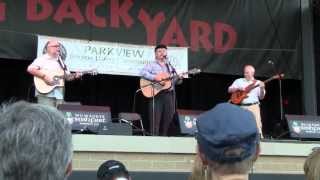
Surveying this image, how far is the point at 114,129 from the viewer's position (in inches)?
298

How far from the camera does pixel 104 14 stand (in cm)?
1052

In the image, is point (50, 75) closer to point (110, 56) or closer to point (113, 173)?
point (110, 56)

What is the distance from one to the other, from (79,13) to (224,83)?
10.7 feet

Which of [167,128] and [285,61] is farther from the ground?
[285,61]

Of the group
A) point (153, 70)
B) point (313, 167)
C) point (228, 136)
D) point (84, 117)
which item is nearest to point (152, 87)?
point (153, 70)

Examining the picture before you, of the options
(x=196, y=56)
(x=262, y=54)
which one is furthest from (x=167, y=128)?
(x=262, y=54)

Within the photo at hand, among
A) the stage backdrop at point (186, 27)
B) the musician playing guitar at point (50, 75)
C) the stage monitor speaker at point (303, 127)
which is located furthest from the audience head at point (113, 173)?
the stage backdrop at point (186, 27)

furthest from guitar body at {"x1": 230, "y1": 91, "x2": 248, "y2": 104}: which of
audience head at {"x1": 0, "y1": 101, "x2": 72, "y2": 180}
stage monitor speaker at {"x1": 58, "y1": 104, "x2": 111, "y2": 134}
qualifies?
audience head at {"x1": 0, "y1": 101, "x2": 72, "y2": 180}

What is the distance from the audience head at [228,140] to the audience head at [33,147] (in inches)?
15.5

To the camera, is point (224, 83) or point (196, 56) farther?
point (224, 83)

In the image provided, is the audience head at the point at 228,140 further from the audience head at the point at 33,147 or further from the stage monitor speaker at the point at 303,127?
the stage monitor speaker at the point at 303,127

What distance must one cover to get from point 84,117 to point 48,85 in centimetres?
77

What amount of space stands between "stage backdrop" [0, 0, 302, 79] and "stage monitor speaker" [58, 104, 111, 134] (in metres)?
2.20

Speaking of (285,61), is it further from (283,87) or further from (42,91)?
(42,91)
